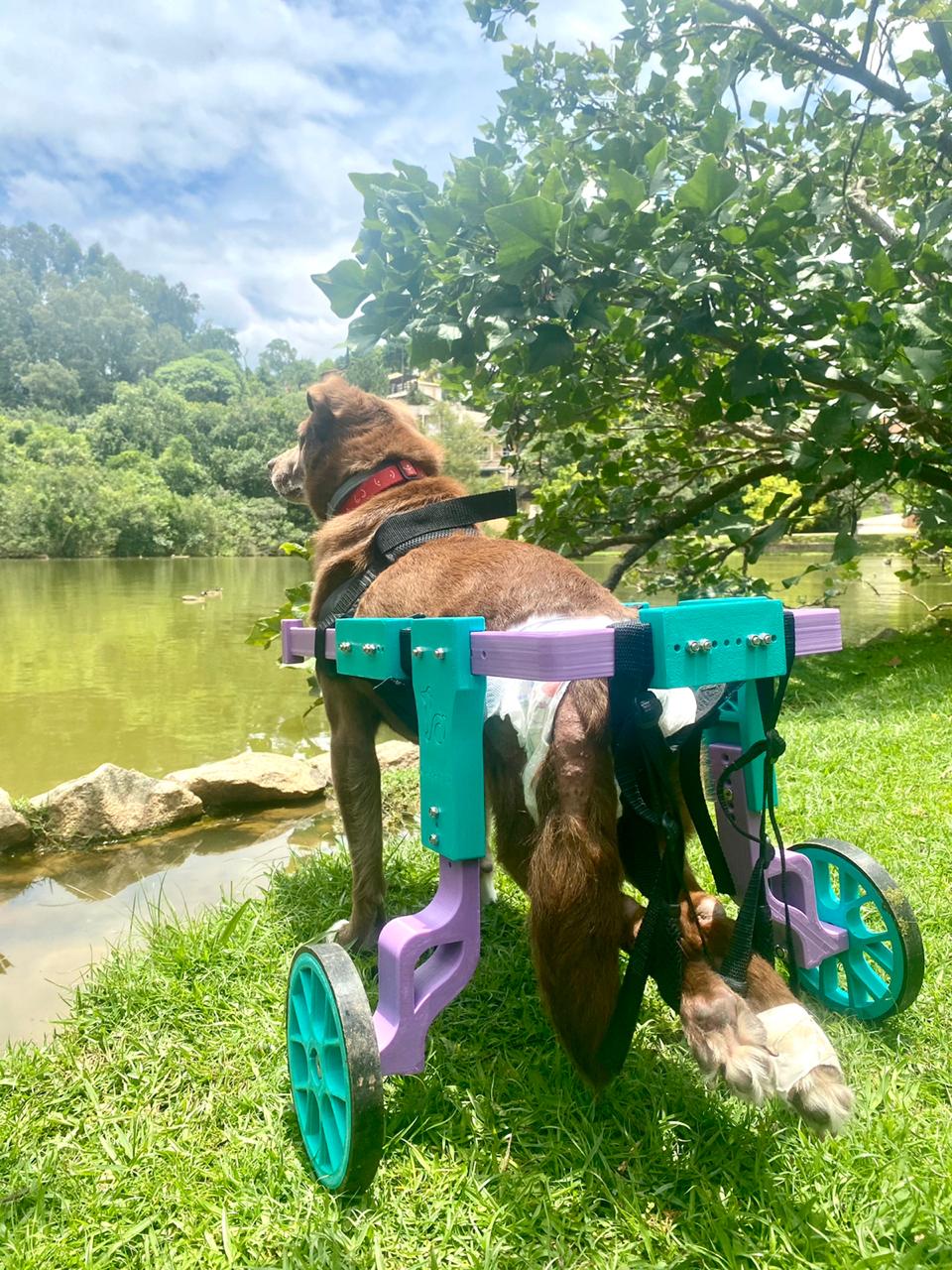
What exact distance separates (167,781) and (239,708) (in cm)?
300

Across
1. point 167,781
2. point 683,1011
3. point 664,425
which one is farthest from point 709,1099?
point 664,425

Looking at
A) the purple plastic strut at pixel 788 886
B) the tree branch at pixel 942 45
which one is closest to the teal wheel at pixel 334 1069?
the purple plastic strut at pixel 788 886

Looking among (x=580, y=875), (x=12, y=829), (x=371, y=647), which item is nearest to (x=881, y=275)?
(x=371, y=647)

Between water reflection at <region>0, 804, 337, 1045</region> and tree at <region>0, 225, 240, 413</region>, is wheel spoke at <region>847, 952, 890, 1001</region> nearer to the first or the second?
water reflection at <region>0, 804, 337, 1045</region>

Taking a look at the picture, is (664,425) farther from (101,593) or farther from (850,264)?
(101,593)

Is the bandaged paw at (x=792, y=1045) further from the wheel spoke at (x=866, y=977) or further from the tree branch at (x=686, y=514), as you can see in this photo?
the tree branch at (x=686, y=514)

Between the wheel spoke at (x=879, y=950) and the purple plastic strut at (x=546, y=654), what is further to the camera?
the wheel spoke at (x=879, y=950)

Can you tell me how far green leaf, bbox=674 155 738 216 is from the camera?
3154 mm

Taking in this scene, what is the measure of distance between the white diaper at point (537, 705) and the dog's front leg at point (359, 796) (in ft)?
2.99

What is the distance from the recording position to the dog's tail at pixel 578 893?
4.66ft

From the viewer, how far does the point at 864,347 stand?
3.75 meters

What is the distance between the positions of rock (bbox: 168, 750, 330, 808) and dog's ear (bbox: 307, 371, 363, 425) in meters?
2.71

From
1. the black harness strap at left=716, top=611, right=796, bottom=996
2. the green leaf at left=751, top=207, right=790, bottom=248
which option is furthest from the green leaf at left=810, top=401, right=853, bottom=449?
the black harness strap at left=716, top=611, right=796, bottom=996

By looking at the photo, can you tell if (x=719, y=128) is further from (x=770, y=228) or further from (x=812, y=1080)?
(x=812, y=1080)
